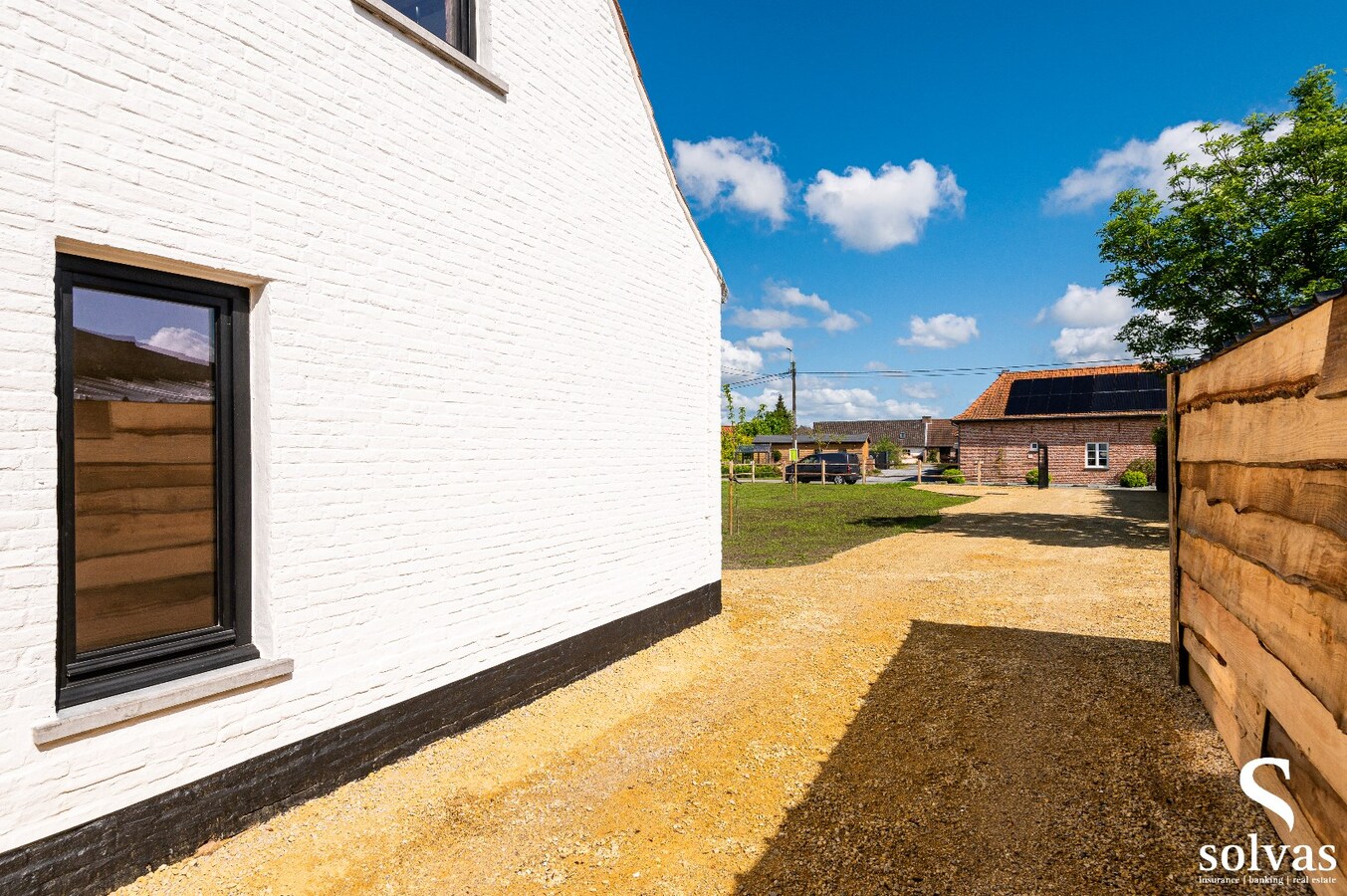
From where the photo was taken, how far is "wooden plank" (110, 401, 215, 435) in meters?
3.07

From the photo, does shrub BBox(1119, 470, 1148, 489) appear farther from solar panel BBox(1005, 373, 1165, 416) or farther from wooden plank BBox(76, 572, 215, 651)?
wooden plank BBox(76, 572, 215, 651)

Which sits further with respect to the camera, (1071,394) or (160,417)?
(1071,394)

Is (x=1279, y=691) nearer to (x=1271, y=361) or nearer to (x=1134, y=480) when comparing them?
(x=1271, y=361)

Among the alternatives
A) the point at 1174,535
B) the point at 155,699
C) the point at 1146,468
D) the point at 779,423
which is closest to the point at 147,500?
the point at 155,699

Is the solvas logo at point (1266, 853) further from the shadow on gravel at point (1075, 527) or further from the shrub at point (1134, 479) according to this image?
the shrub at point (1134, 479)

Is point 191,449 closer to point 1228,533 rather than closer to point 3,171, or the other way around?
point 3,171

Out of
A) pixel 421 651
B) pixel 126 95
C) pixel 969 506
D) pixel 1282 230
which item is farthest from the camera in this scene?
pixel 969 506

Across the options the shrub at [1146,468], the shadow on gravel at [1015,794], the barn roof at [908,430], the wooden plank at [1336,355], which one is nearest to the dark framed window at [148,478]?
the shadow on gravel at [1015,794]

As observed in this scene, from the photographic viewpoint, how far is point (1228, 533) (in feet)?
12.8

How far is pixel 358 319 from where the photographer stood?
387 cm

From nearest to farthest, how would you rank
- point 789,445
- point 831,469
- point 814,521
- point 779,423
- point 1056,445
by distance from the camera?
1. point 814,521
2. point 1056,445
3. point 831,469
4. point 789,445
5. point 779,423

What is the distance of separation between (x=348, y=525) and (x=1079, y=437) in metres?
36.2

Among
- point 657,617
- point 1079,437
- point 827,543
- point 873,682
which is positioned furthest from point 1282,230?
point 1079,437

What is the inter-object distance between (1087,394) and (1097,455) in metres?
3.16
